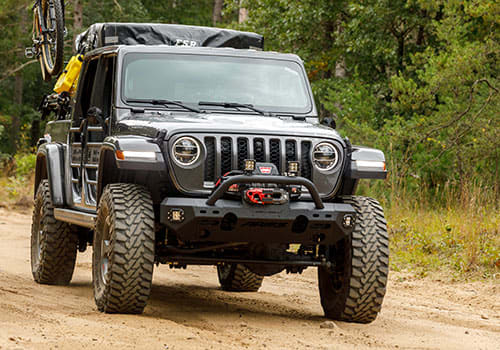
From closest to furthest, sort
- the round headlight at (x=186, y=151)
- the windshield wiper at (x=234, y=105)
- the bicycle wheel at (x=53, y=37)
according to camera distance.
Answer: the round headlight at (x=186, y=151) < the windshield wiper at (x=234, y=105) < the bicycle wheel at (x=53, y=37)

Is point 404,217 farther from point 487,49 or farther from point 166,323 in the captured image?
point 166,323

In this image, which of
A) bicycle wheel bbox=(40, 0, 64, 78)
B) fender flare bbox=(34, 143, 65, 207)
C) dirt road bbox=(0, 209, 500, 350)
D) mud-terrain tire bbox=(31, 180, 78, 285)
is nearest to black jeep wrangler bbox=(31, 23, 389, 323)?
fender flare bbox=(34, 143, 65, 207)

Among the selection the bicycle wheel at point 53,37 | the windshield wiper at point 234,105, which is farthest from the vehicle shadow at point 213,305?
the bicycle wheel at point 53,37

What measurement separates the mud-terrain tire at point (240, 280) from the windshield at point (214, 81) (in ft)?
7.15

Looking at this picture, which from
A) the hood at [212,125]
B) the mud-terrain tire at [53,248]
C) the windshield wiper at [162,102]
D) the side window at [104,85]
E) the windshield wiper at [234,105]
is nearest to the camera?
the hood at [212,125]

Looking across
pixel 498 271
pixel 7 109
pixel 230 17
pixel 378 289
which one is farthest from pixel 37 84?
pixel 378 289

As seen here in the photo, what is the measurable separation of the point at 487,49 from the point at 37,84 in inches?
1100

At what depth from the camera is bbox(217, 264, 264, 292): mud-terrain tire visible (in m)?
9.46

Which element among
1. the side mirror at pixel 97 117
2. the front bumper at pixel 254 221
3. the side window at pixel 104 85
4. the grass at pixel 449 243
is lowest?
the grass at pixel 449 243

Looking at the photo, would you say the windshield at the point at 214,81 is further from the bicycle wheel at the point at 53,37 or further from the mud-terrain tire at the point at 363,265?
the bicycle wheel at the point at 53,37

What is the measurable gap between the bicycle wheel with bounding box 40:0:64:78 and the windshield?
3.19 m

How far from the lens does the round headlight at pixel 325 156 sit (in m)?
6.85

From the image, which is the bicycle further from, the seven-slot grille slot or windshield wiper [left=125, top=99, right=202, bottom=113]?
the seven-slot grille slot

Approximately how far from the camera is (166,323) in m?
6.27
